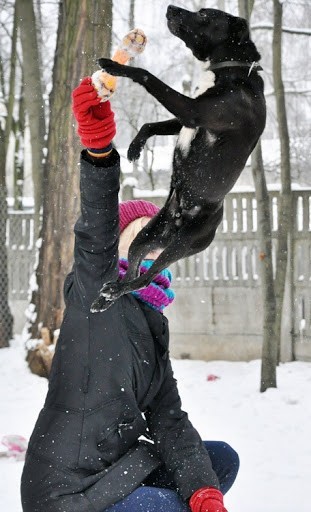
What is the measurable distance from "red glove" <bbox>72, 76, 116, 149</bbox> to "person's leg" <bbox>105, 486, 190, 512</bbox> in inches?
36.9

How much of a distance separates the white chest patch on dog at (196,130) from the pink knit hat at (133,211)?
2.45 ft

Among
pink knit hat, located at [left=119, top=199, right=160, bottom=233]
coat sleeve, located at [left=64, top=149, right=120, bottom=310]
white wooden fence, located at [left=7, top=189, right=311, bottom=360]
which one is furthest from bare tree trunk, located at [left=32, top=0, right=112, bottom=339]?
coat sleeve, located at [left=64, top=149, right=120, bottom=310]

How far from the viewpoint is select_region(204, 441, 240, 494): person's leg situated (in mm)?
2312

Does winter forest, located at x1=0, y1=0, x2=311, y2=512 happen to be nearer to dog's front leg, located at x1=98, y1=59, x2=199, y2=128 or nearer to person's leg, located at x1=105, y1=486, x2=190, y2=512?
person's leg, located at x1=105, y1=486, x2=190, y2=512

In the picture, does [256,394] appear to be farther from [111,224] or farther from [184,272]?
[111,224]

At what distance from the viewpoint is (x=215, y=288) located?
6.78 meters

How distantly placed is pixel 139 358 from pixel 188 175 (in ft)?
2.41

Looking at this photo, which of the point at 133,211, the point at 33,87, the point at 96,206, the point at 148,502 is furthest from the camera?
the point at 33,87

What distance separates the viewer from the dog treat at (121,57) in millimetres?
1499

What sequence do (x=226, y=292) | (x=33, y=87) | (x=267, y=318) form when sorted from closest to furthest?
(x=267, y=318), (x=226, y=292), (x=33, y=87)

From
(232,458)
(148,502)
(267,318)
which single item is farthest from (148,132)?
(267,318)

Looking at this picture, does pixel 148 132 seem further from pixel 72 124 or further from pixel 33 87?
pixel 33 87

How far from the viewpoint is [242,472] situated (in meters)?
4.01

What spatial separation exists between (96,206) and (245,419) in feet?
11.7
